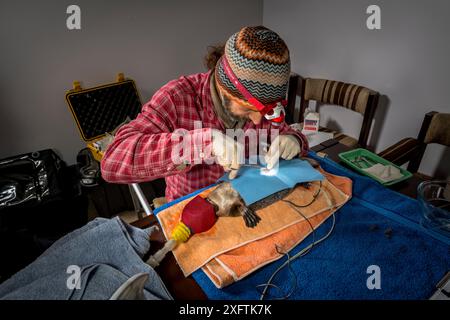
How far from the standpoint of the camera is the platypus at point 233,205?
838 mm

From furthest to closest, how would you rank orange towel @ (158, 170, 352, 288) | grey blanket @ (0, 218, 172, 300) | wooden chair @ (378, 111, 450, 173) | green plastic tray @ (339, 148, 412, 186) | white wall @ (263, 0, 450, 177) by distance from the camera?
white wall @ (263, 0, 450, 177) → wooden chair @ (378, 111, 450, 173) → green plastic tray @ (339, 148, 412, 186) → orange towel @ (158, 170, 352, 288) → grey blanket @ (0, 218, 172, 300)

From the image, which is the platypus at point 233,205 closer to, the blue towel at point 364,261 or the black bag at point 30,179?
the blue towel at point 364,261

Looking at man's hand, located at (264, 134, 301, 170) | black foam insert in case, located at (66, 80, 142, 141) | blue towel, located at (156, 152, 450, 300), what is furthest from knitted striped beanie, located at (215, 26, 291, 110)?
black foam insert in case, located at (66, 80, 142, 141)

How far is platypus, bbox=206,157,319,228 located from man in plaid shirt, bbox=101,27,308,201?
9cm

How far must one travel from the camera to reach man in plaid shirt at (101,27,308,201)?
74 cm

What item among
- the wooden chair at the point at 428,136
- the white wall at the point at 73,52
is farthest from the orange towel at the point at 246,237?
the white wall at the point at 73,52

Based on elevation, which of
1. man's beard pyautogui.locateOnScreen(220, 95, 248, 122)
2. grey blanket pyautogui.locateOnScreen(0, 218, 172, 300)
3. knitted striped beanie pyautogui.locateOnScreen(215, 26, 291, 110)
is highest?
knitted striped beanie pyautogui.locateOnScreen(215, 26, 291, 110)

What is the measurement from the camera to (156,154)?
822mm

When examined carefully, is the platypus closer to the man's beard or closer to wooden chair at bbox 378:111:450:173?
the man's beard

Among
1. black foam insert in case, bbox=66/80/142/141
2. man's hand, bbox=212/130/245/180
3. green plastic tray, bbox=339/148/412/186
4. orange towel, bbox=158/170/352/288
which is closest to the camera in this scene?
orange towel, bbox=158/170/352/288

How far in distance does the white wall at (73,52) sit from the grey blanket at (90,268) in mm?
1764

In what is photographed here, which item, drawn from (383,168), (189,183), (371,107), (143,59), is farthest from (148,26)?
(383,168)

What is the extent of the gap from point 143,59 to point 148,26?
280 millimetres
